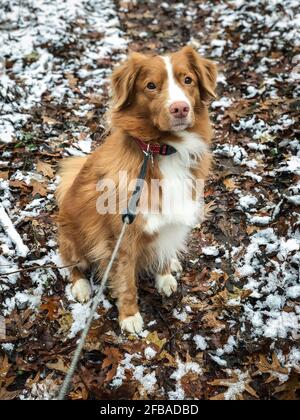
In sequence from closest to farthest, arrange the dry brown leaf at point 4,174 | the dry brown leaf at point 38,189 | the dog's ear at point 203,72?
the dog's ear at point 203,72 → the dry brown leaf at point 38,189 → the dry brown leaf at point 4,174

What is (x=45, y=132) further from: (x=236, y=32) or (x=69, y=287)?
(x=236, y=32)

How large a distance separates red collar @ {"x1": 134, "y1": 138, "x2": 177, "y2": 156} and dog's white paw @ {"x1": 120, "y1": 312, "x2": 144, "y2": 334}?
5.16 feet

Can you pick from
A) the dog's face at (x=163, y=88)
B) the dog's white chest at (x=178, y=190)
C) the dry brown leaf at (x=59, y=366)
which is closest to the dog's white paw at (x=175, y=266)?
the dog's white chest at (x=178, y=190)

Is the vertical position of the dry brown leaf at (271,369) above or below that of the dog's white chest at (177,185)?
below

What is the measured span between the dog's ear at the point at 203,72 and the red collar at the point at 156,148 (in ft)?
2.03

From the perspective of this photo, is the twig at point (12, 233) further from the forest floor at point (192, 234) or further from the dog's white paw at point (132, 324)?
the dog's white paw at point (132, 324)

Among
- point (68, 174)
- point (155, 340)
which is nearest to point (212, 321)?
point (155, 340)

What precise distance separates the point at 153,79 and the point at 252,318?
7.70ft

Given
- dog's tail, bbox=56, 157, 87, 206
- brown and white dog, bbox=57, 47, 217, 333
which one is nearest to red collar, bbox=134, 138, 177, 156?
brown and white dog, bbox=57, 47, 217, 333

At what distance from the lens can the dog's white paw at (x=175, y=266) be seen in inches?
169

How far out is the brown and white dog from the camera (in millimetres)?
3158

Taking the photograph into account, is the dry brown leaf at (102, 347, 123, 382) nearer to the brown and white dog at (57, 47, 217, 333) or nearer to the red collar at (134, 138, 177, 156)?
the brown and white dog at (57, 47, 217, 333)

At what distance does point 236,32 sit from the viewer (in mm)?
7637
